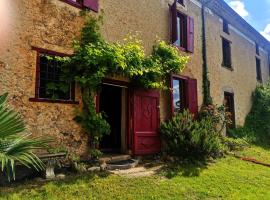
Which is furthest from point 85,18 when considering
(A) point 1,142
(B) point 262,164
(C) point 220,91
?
(C) point 220,91

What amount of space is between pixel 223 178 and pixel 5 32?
6284mm

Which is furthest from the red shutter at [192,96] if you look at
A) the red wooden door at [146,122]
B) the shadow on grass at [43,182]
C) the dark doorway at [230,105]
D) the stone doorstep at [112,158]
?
the shadow on grass at [43,182]

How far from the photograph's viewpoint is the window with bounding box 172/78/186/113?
A: 11.9 metres

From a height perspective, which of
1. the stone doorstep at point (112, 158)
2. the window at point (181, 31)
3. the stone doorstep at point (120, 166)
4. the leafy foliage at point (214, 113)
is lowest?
the stone doorstep at point (120, 166)

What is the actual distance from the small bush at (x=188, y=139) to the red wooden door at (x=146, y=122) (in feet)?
1.09

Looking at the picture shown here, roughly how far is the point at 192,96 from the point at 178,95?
580 millimetres

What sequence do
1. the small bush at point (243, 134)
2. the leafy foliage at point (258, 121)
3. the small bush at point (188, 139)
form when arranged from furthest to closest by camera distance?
the leafy foliage at point (258, 121) → the small bush at point (243, 134) → the small bush at point (188, 139)

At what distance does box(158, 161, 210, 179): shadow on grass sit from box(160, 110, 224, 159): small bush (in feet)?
1.25

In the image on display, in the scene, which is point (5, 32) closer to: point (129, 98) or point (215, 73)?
point (129, 98)

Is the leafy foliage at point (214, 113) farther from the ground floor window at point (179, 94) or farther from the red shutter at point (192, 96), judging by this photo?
the ground floor window at point (179, 94)

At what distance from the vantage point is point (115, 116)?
1073cm

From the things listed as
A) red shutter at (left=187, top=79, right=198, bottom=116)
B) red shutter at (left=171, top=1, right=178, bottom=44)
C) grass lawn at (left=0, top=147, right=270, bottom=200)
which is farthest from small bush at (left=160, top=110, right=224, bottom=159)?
red shutter at (left=171, top=1, right=178, bottom=44)

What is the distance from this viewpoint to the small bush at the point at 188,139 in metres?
9.45

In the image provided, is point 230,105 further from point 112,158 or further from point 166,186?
point 166,186
